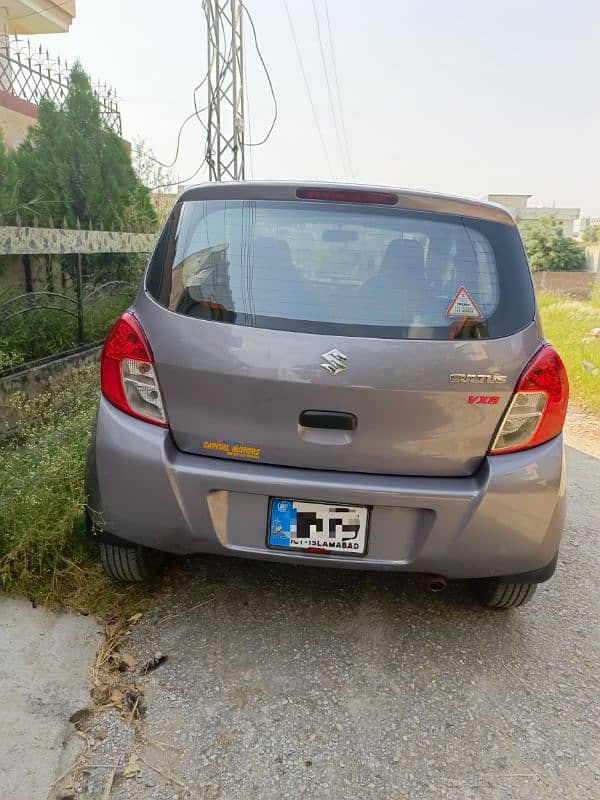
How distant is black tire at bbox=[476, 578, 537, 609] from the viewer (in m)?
2.31

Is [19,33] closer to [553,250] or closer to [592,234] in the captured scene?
[553,250]

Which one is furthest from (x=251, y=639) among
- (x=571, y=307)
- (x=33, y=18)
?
(x=33, y=18)

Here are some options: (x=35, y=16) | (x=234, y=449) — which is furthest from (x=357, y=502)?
(x=35, y=16)

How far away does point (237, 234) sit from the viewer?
2047 mm

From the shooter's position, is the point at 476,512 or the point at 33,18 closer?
the point at 476,512

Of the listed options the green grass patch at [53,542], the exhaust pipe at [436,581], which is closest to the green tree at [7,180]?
the green grass patch at [53,542]

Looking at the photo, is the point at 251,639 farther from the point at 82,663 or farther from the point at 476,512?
the point at 476,512

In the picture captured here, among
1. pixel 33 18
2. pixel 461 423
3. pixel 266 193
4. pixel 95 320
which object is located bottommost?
pixel 95 320

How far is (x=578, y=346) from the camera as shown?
8.59m

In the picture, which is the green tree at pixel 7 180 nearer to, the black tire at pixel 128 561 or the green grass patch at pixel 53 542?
the green grass patch at pixel 53 542

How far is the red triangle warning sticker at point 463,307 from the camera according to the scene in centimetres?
194

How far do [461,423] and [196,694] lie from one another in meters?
1.25

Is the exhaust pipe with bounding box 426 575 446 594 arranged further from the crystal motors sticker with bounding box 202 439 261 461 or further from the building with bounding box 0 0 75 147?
the building with bounding box 0 0 75 147

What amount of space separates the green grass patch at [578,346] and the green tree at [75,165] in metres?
5.30
